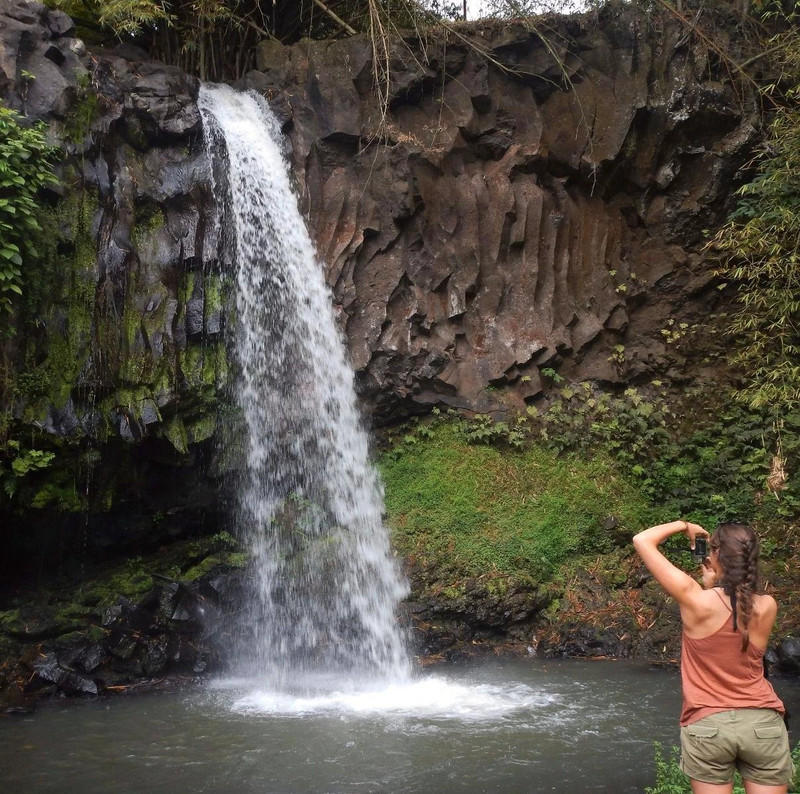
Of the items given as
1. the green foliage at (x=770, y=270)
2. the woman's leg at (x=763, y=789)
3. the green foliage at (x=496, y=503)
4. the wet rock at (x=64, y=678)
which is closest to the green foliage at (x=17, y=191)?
the wet rock at (x=64, y=678)

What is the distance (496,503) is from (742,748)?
6.14m

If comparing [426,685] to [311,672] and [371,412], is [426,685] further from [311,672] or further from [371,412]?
[371,412]

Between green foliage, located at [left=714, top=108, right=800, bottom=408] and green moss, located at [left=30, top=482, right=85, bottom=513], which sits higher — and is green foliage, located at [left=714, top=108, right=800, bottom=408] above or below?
above

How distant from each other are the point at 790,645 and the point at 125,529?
637 cm

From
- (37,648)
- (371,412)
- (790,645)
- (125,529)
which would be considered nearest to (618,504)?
(790,645)

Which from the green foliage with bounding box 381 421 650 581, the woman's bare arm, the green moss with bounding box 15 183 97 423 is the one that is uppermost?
the green moss with bounding box 15 183 97 423

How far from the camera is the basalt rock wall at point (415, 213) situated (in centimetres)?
741

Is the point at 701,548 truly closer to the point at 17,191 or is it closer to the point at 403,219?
the point at 17,191

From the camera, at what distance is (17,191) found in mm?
6629

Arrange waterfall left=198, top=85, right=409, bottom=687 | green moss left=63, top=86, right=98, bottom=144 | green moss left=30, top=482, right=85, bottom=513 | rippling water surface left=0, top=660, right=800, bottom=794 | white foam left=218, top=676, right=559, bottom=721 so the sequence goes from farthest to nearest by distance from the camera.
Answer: waterfall left=198, top=85, right=409, bottom=687 < green moss left=63, top=86, right=98, bottom=144 < green moss left=30, top=482, right=85, bottom=513 < white foam left=218, top=676, right=559, bottom=721 < rippling water surface left=0, top=660, right=800, bottom=794

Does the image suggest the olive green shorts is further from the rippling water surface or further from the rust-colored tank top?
the rippling water surface

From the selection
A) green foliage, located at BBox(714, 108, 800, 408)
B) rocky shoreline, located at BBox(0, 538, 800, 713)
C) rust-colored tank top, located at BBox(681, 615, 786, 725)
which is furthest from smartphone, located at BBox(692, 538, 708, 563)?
green foliage, located at BBox(714, 108, 800, 408)

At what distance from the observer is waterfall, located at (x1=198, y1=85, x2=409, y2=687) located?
25.4 feet

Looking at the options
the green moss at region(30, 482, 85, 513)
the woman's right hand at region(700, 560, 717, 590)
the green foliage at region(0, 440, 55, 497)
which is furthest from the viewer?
the green moss at region(30, 482, 85, 513)
